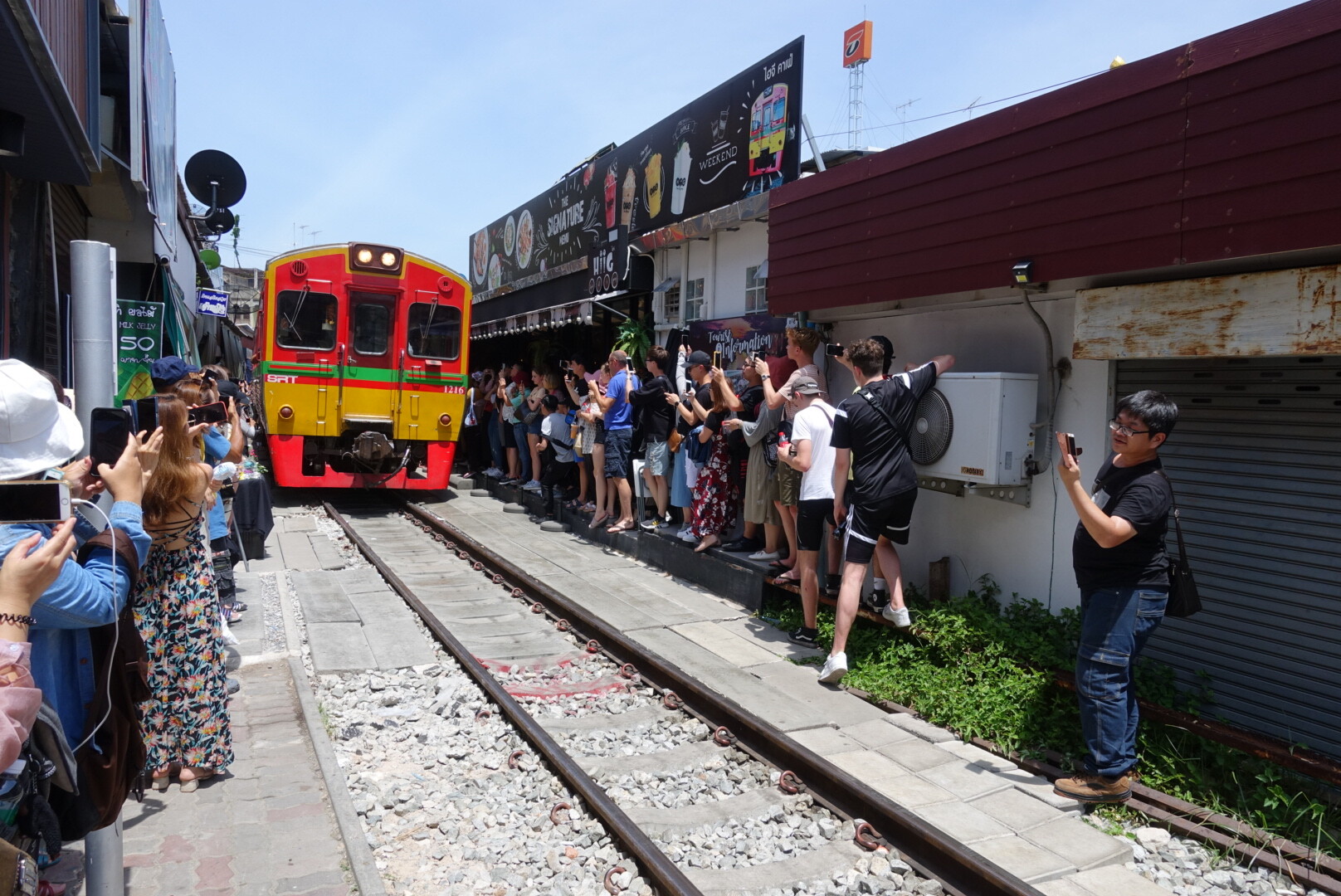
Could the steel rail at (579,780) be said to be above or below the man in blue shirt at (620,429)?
below

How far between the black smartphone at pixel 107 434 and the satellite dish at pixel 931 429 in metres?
4.41

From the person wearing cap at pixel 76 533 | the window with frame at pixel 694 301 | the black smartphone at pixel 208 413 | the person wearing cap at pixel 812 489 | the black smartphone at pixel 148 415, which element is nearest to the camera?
the person wearing cap at pixel 76 533

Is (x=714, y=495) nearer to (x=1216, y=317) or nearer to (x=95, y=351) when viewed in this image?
(x=1216, y=317)

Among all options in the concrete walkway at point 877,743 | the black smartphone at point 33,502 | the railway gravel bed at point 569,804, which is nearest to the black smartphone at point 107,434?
the black smartphone at point 33,502

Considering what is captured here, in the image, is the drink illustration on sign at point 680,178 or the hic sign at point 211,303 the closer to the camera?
the drink illustration on sign at point 680,178

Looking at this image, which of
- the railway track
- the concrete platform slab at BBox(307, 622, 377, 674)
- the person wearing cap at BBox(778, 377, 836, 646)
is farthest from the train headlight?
the person wearing cap at BBox(778, 377, 836, 646)

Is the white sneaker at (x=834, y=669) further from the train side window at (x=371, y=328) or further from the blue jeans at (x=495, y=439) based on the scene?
the blue jeans at (x=495, y=439)

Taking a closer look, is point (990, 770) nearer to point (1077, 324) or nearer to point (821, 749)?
point (821, 749)

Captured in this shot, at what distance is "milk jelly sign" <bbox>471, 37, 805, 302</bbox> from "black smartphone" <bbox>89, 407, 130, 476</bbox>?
6855mm

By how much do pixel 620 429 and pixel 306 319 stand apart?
4.87 metres

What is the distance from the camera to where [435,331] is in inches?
483

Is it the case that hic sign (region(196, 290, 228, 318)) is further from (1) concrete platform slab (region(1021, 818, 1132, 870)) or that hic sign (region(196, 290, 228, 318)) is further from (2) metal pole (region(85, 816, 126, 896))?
(1) concrete platform slab (region(1021, 818, 1132, 870))

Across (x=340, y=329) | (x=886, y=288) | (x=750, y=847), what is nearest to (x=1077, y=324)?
(x=886, y=288)

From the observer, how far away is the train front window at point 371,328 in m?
11.8
